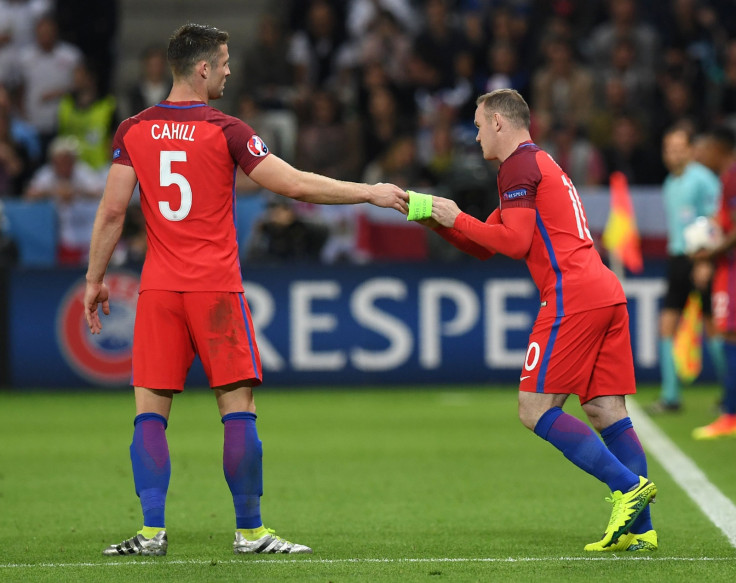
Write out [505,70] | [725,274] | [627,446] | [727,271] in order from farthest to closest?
1. [505,70]
2. [725,274]
3. [727,271]
4. [627,446]

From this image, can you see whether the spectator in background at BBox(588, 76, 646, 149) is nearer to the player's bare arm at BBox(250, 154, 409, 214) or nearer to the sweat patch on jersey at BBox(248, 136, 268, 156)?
the player's bare arm at BBox(250, 154, 409, 214)

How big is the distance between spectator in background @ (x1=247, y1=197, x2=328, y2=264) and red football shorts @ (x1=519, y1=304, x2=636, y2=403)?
25.6ft

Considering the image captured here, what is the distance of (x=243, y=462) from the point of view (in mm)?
5520

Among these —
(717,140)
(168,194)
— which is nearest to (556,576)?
(168,194)

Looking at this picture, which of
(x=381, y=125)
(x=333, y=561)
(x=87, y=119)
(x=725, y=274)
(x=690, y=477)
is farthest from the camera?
(x=87, y=119)

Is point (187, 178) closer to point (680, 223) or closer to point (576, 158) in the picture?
point (680, 223)

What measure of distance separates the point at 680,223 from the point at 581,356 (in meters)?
5.64

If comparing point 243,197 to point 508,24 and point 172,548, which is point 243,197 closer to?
point 508,24

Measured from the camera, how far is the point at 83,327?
13.3m

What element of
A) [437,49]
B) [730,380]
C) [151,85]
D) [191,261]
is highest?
[437,49]

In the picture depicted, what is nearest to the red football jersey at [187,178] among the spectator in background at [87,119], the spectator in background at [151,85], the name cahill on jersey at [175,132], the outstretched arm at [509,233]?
the name cahill on jersey at [175,132]

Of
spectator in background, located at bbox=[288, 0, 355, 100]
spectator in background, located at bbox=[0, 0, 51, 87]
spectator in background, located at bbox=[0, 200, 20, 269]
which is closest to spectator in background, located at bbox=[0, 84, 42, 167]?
spectator in background, located at bbox=[0, 0, 51, 87]

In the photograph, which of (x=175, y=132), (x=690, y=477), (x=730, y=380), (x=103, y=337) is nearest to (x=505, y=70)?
(x=103, y=337)

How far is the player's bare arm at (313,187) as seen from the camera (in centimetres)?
555
